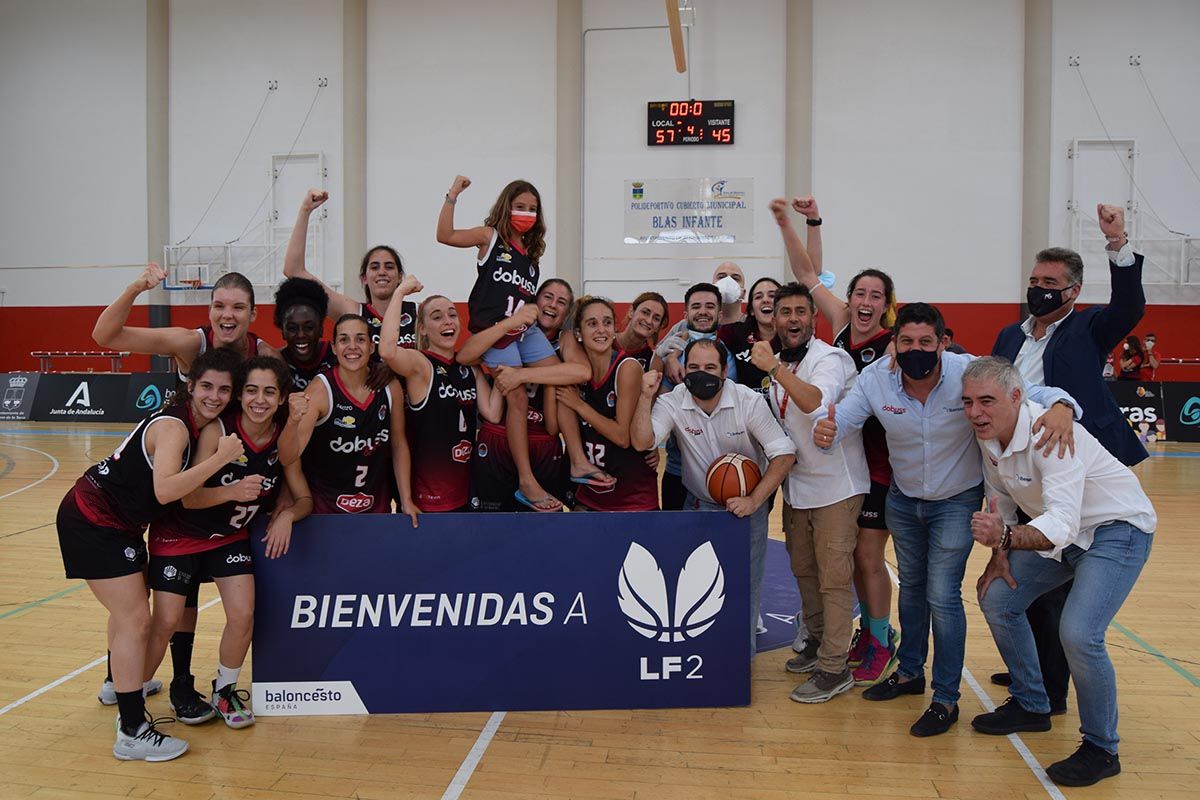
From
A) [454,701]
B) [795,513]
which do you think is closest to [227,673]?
[454,701]

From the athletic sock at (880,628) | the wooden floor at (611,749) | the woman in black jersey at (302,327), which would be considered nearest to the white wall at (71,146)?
the wooden floor at (611,749)

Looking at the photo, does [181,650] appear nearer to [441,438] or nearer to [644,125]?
[441,438]

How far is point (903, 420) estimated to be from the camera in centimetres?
393

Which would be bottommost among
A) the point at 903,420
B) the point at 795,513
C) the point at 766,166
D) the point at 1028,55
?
the point at 795,513

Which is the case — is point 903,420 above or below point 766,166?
below

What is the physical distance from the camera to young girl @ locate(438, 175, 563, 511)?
457cm

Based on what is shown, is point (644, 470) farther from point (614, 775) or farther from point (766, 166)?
point (766, 166)

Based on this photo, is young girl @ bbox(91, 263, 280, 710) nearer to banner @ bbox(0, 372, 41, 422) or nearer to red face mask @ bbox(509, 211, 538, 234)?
red face mask @ bbox(509, 211, 538, 234)

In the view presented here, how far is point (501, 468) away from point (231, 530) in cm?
148

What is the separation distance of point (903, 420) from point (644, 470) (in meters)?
1.35

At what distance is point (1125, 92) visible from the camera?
15234mm

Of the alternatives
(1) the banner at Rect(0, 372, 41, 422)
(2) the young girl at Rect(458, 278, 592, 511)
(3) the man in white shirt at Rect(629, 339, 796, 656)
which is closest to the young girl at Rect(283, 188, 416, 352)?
(2) the young girl at Rect(458, 278, 592, 511)

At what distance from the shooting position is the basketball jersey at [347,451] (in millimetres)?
4031

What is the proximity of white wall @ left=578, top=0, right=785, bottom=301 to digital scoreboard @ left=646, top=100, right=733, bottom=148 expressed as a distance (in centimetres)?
21
